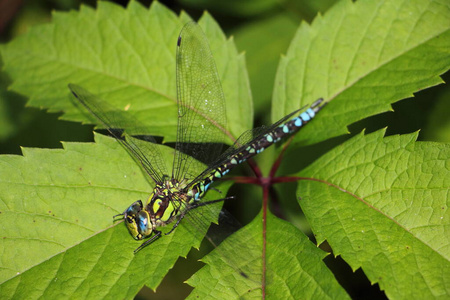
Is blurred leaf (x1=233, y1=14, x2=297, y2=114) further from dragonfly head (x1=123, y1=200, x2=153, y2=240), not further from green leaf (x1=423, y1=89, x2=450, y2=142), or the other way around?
dragonfly head (x1=123, y1=200, x2=153, y2=240)

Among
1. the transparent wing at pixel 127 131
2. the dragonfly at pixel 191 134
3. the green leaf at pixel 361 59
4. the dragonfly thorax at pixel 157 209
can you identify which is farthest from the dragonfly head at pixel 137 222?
the green leaf at pixel 361 59

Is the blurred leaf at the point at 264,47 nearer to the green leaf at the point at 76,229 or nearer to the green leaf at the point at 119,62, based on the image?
the green leaf at the point at 119,62

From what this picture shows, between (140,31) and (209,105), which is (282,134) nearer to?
(209,105)

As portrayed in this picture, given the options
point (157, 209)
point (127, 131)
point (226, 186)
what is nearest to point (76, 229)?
point (157, 209)

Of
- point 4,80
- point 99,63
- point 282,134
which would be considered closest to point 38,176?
point 99,63

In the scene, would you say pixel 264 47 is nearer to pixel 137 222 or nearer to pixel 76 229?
pixel 137 222

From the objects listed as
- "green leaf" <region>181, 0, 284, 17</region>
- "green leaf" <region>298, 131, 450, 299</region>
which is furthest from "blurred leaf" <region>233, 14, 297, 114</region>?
"green leaf" <region>298, 131, 450, 299</region>
